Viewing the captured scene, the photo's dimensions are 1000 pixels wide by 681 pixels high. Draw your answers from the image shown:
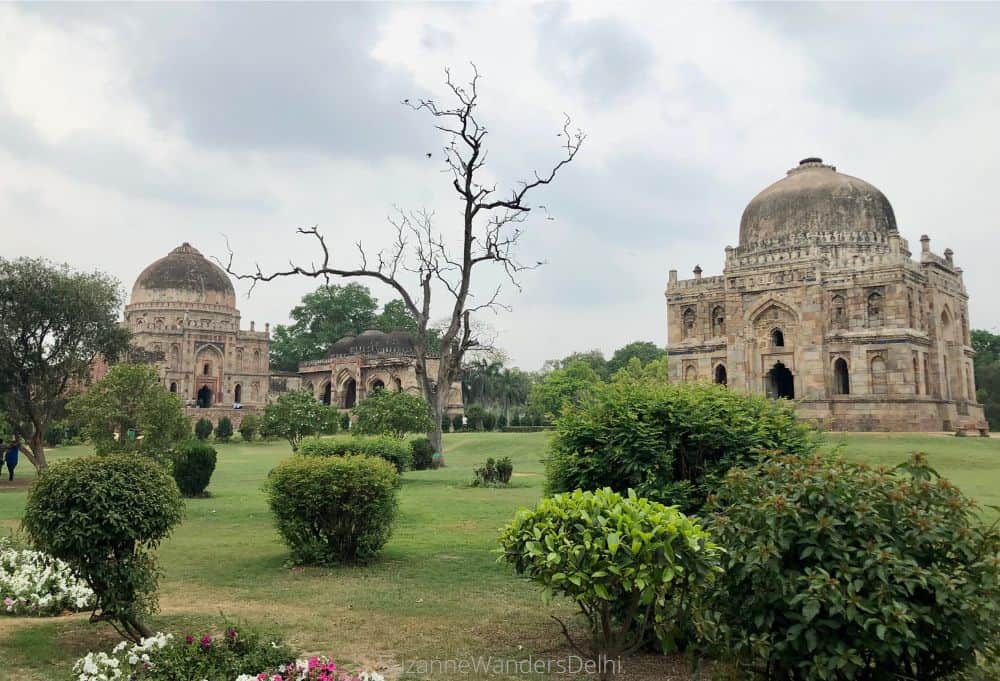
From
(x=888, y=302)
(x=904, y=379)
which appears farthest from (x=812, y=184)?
(x=904, y=379)

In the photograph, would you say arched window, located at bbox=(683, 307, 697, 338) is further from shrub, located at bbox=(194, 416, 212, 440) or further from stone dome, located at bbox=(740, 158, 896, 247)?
shrub, located at bbox=(194, 416, 212, 440)

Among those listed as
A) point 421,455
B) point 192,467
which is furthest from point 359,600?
point 421,455

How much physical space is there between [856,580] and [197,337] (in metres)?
52.2

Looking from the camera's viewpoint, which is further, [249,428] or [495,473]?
[249,428]

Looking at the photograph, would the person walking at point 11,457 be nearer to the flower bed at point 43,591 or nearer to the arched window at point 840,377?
the flower bed at point 43,591

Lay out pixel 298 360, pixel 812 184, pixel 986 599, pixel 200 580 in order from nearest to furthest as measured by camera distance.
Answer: pixel 986 599 < pixel 200 580 < pixel 812 184 < pixel 298 360

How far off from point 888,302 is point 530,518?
94.6 ft

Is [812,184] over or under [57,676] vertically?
over

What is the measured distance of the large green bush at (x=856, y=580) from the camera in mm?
3826

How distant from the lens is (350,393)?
5441cm

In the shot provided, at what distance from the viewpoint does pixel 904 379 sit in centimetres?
2886

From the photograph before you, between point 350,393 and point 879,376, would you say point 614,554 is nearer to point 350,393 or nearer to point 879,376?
point 879,376

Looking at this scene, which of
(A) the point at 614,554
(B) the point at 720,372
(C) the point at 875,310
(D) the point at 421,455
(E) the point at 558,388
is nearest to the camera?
(A) the point at 614,554

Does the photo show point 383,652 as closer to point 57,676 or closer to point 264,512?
point 57,676
